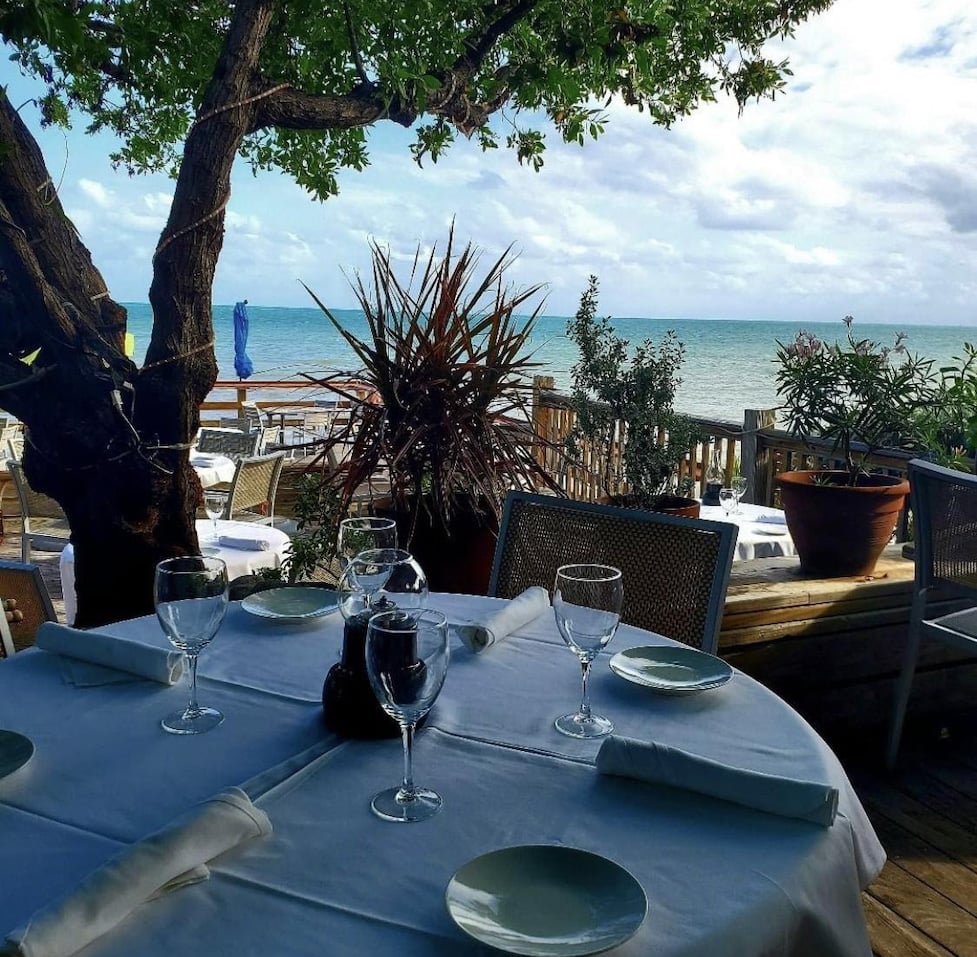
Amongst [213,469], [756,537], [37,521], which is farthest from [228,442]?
[756,537]

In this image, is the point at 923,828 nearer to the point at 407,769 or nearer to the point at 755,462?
the point at 407,769

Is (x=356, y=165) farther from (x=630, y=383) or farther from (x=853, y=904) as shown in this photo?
(x=853, y=904)

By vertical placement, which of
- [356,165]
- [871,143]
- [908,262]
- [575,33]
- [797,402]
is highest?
[871,143]

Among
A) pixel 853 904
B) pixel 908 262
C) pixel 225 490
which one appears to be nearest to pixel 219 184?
pixel 853 904

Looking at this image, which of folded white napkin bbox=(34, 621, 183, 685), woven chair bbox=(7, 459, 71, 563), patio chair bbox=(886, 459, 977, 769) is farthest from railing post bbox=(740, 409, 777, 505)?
folded white napkin bbox=(34, 621, 183, 685)

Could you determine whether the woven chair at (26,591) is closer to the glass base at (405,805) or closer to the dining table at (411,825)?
the dining table at (411,825)

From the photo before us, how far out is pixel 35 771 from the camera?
108 centimetres

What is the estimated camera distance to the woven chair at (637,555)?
188cm

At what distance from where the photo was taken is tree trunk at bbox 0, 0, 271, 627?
2.64 m

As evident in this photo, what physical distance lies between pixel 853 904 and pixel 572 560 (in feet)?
3.95

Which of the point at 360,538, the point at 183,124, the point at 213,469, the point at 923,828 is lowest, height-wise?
the point at 923,828

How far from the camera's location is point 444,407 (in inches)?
117

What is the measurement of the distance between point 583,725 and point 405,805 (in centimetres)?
30

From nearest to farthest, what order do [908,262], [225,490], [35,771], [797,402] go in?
1. [35,771]
2. [797,402]
3. [225,490]
4. [908,262]
